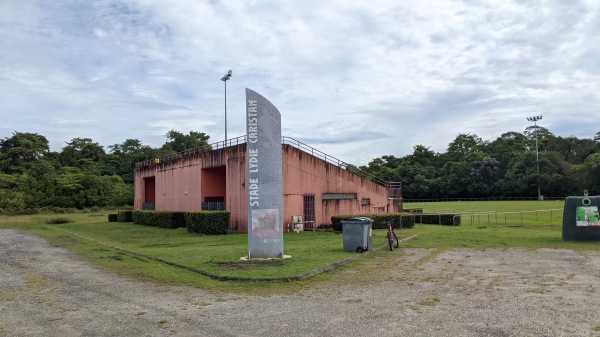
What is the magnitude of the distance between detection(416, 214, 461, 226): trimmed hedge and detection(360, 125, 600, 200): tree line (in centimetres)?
5031

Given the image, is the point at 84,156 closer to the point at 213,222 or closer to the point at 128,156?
the point at 128,156

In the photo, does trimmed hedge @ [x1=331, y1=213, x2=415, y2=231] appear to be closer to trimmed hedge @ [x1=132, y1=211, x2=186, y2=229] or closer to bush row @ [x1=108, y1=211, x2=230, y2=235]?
bush row @ [x1=108, y1=211, x2=230, y2=235]

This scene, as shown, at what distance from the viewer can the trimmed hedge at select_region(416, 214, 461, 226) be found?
2927 centimetres

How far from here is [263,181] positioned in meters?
14.3

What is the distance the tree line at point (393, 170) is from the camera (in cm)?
5862

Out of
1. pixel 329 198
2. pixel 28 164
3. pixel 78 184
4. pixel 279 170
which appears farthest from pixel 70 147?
pixel 279 170

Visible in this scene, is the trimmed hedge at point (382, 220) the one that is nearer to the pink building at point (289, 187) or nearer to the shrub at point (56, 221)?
the pink building at point (289, 187)

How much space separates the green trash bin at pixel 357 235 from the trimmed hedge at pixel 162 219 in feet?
54.5

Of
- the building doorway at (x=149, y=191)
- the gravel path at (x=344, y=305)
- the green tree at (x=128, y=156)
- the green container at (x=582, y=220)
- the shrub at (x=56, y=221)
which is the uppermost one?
the green tree at (x=128, y=156)

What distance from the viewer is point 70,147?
7806 centimetres

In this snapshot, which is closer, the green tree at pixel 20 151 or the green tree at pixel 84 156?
the green tree at pixel 20 151

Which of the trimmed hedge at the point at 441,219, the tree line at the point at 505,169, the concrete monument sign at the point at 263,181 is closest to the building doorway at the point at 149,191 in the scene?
the trimmed hedge at the point at 441,219

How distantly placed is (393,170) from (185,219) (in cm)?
7253

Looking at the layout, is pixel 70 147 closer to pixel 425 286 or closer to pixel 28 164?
pixel 28 164
